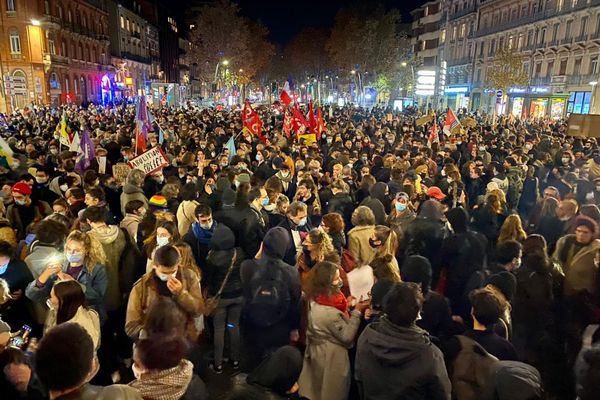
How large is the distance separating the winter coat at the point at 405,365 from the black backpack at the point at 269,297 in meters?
1.25

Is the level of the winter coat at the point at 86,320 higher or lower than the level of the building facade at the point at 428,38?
lower

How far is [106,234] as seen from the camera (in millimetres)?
4859

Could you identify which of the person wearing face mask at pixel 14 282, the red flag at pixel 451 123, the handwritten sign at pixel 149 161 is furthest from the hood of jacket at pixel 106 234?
the red flag at pixel 451 123

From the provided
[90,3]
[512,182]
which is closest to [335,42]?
[90,3]

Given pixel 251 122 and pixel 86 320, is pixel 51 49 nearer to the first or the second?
pixel 251 122

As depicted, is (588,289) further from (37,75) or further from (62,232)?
(37,75)

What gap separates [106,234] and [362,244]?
97.0 inches

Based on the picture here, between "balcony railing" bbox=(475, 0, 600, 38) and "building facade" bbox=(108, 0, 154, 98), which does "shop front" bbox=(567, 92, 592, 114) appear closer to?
"balcony railing" bbox=(475, 0, 600, 38)

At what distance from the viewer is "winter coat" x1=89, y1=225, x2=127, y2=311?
15.9 feet

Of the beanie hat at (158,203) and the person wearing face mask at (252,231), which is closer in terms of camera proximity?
the person wearing face mask at (252,231)

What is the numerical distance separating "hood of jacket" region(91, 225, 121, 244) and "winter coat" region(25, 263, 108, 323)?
471 millimetres

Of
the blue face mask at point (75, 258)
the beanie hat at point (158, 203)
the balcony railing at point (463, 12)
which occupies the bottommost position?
the blue face mask at point (75, 258)

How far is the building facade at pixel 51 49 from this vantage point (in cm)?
4569

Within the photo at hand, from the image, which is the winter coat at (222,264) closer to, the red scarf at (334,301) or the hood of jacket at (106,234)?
the hood of jacket at (106,234)
